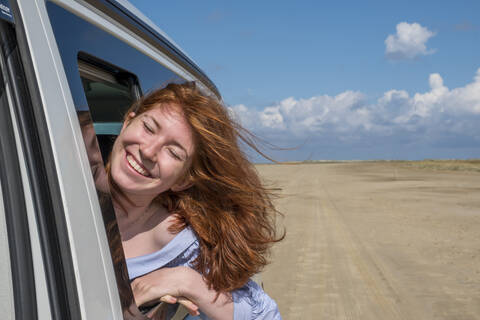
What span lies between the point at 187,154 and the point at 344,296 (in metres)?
4.34

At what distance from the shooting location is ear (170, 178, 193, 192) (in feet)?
6.06

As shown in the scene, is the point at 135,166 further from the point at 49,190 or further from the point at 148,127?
the point at 49,190

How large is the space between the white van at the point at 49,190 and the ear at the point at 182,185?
624 mm

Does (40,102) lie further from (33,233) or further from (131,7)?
(131,7)

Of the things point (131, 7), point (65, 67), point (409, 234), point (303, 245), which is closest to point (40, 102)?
point (65, 67)

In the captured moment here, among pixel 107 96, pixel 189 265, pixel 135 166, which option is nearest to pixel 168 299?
pixel 189 265

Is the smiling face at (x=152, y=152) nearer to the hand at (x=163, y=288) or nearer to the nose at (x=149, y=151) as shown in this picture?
the nose at (x=149, y=151)

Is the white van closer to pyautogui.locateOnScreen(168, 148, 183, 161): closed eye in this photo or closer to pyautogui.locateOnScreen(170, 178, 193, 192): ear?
pyautogui.locateOnScreen(168, 148, 183, 161): closed eye

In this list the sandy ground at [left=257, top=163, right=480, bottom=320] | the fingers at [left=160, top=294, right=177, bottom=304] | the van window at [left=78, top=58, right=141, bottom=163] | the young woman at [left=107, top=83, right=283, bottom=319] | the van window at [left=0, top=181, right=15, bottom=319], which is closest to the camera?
the van window at [left=0, top=181, right=15, bottom=319]

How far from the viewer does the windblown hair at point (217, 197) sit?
1723 millimetres

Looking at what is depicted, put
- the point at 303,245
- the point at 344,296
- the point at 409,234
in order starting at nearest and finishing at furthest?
the point at 344,296 → the point at 303,245 → the point at 409,234

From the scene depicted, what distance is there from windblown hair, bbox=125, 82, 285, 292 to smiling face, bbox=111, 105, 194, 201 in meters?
0.05

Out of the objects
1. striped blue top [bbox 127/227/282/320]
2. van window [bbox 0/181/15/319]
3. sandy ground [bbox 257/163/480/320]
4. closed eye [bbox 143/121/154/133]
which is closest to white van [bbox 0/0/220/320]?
van window [bbox 0/181/15/319]

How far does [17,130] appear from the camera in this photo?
3.16ft
